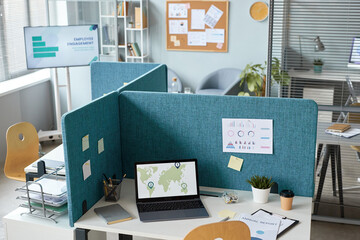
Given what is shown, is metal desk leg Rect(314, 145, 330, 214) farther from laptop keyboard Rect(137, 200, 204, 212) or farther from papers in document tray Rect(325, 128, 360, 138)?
laptop keyboard Rect(137, 200, 204, 212)

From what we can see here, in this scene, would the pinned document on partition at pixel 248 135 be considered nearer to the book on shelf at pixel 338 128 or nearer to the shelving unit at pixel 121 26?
the book on shelf at pixel 338 128

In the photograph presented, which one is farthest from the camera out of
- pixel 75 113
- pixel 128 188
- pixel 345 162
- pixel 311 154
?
pixel 345 162

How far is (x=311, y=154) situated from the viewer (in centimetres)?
263

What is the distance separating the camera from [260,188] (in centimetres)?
260

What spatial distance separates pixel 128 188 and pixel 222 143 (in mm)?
643

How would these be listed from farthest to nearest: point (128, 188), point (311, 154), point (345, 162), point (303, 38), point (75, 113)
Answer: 1. point (303, 38)
2. point (345, 162)
3. point (128, 188)
4. point (311, 154)
5. point (75, 113)

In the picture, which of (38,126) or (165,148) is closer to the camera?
(165,148)

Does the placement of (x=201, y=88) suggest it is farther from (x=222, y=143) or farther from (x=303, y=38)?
(x=222, y=143)

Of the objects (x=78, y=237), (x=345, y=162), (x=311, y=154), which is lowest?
(x=345, y=162)

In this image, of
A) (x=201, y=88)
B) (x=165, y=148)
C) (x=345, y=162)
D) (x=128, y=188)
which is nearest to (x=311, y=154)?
(x=165, y=148)

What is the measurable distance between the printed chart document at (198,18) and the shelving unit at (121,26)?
2.22 feet

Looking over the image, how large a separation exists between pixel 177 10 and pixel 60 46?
1774mm

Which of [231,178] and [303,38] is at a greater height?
[303,38]

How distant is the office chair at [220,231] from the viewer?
2.04m
